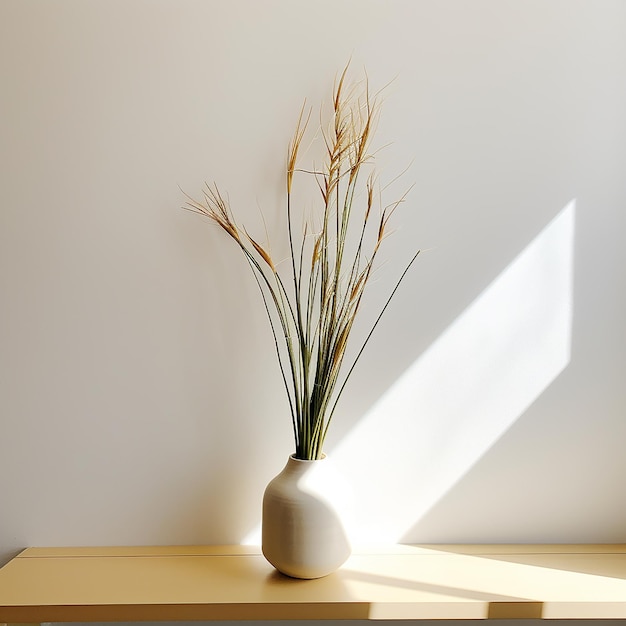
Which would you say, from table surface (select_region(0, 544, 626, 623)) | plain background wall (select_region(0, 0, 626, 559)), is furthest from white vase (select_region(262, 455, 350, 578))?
plain background wall (select_region(0, 0, 626, 559))

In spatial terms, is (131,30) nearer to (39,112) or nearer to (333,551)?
(39,112)

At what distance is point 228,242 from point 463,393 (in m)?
0.61

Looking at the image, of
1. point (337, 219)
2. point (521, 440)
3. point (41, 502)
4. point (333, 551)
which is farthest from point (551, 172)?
point (41, 502)

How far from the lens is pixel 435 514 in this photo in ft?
4.81

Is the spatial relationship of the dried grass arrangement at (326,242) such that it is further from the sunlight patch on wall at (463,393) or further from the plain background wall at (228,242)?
the sunlight patch on wall at (463,393)

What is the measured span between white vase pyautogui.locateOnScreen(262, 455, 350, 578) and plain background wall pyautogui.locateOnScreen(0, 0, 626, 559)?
0.56ft

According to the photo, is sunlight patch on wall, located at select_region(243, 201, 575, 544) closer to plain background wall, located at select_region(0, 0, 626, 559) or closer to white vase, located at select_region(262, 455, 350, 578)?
plain background wall, located at select_region(0, 0, 626, 559)

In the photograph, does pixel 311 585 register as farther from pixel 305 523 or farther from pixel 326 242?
pixel 326 242

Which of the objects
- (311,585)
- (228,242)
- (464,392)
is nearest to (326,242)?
(228,242)

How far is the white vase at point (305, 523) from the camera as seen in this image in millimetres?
1234

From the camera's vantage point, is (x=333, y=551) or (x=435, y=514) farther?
(x=435, y=514)

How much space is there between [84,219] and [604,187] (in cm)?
114

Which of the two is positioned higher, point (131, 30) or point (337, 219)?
point (131, 30)

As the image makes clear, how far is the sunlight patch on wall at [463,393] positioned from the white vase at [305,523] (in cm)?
18
